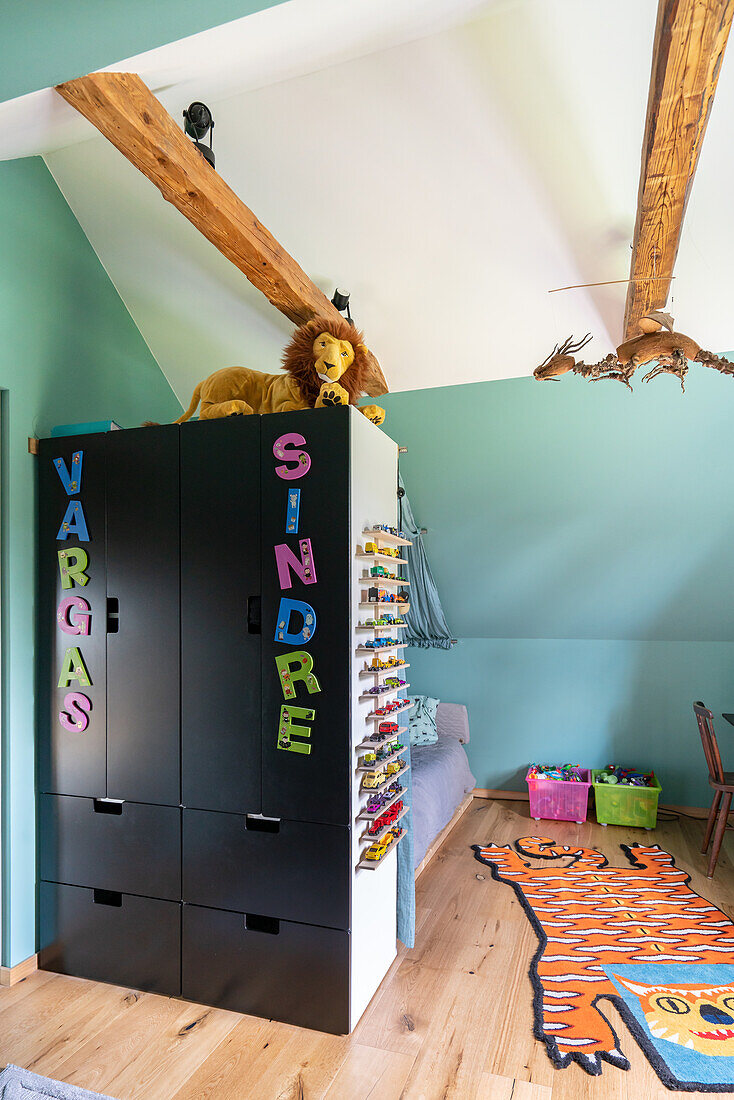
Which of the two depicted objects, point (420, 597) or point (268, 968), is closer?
point (268, 968)

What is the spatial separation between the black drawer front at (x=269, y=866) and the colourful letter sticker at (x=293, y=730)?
0.25m

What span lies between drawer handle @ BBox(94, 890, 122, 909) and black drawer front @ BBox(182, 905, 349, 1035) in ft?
1.00

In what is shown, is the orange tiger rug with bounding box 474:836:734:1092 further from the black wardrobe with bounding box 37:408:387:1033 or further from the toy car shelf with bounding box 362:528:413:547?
the toy car shelf with bounding box 362:528:413:547

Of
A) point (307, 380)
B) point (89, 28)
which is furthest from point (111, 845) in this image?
point (89, 28)

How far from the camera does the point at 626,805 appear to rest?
443 cm

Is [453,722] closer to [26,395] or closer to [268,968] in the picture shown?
[268,968]

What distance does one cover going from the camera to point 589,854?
12.9ft

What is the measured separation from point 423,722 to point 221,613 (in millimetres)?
2623

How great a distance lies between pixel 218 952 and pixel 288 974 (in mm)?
271

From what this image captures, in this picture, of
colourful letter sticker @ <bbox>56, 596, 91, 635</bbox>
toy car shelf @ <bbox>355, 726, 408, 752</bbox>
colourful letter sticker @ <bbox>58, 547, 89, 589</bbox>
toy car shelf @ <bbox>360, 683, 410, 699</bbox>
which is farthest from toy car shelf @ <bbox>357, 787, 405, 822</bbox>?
colourful letter sticker @ <bbox>58, 547, 89, 589</bbox>

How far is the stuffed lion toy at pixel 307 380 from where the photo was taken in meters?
2.43

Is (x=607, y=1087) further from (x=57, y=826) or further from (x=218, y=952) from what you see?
(x=57, y=826)

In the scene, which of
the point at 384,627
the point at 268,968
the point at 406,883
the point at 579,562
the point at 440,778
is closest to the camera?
the point at 268,968

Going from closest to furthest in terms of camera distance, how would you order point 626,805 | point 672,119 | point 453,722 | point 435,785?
point 672,119 → point 435,785 → point 626,805 → point 453,722
